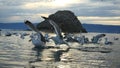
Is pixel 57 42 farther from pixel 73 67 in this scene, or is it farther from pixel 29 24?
pixel 73 67

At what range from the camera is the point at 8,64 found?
20.2 metres

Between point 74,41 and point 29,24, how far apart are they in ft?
59.3

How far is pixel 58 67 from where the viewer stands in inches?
778

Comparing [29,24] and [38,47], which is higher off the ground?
[29,24]

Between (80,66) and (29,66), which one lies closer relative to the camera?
(29,66)

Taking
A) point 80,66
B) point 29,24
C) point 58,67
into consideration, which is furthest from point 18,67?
point 29,24

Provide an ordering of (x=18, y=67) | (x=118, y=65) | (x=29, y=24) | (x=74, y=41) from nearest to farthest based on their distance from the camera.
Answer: (x=18, y=67) < (x=118, y=65) < (x=29, y=24) < (x=74, y=41)

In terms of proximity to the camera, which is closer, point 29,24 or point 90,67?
point 90,67

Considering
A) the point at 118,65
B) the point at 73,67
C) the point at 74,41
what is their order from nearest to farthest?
Result: 1. the point at 73,67
2. the point at 118,65
3. the point at 74,41

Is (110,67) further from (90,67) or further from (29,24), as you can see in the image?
(29,24)

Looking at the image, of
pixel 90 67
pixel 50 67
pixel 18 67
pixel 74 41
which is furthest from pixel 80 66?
pixel 74 41

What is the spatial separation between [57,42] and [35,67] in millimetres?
17282

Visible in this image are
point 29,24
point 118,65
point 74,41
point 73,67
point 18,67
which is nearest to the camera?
point 18,67

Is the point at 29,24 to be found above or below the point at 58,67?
above
